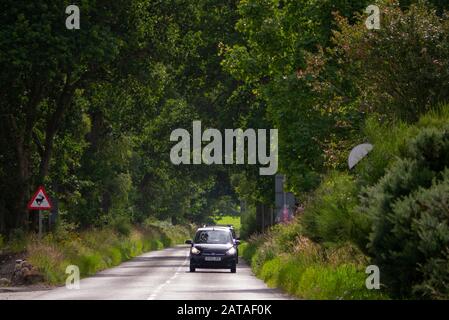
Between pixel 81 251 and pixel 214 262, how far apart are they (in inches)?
213

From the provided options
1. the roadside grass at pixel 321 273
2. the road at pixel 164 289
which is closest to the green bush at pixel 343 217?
the roadside grass at pixel 321 273

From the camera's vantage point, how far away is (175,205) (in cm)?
11694

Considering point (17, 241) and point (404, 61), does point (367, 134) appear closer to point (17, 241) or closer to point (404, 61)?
point (404, 61)

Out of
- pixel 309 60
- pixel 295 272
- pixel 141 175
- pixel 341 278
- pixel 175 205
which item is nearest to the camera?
pixel 341 278

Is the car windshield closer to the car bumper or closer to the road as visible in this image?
the car bumper

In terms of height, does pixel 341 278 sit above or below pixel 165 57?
below

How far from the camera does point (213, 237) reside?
4272 cm

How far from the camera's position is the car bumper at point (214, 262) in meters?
41.4

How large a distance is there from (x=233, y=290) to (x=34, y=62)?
496 inches

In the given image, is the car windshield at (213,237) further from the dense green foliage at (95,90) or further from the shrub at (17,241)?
the shrub at (17,241)

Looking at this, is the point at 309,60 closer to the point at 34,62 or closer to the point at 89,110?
the point at 34,62

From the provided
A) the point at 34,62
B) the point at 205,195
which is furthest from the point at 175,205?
the point at 34,62

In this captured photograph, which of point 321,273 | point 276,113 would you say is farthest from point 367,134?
point 276,113

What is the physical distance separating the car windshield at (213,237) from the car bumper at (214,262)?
2.48 ft
